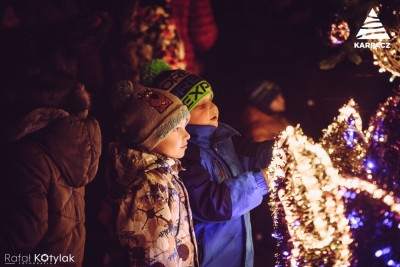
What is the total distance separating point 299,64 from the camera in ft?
17.8

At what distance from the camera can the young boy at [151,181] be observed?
2.17 metres

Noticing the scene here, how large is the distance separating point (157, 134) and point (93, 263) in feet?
5.38

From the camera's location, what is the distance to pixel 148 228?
7.13 ft

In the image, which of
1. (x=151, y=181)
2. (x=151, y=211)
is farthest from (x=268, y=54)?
(x=151, y=211)

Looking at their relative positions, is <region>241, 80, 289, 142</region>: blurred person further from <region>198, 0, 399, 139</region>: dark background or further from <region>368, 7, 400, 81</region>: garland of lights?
<region>368, 7, 400, 81</region>: garland of lights

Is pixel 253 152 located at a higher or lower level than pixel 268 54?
higher

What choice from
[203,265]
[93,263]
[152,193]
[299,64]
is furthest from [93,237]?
[299,64]

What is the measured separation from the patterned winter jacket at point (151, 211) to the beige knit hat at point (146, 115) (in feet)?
0.30

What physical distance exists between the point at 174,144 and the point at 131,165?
0.88 feet

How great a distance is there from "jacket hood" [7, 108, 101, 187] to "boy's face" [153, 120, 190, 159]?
371 millimetres

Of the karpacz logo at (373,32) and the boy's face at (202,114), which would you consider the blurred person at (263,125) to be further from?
the karpacz logo at (373,32)

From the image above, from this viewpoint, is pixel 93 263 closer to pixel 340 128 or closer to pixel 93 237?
pixel 93 237

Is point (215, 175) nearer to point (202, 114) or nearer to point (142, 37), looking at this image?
point (202, 114)

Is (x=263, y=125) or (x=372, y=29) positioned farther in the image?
(x=263, y=125)
